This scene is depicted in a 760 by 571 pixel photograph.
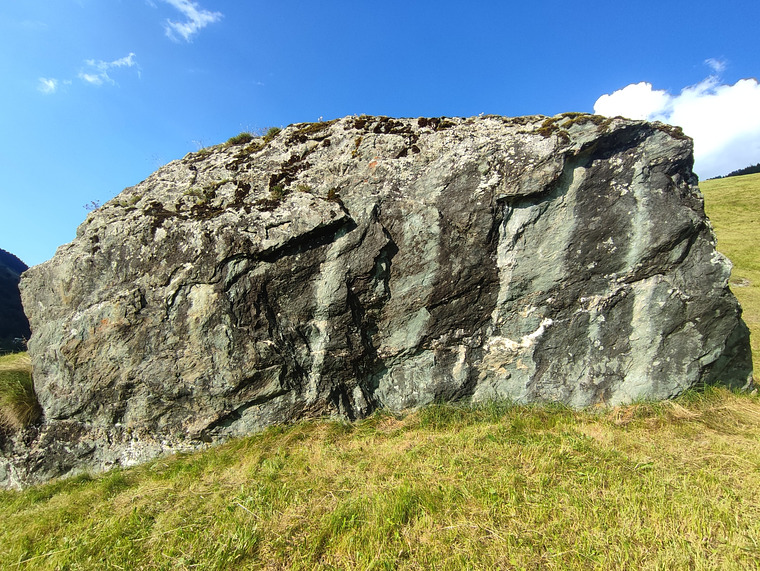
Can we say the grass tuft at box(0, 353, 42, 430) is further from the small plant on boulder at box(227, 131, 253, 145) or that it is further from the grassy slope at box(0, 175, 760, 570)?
the small plant on boulder at box(227, 131, 253, 145)

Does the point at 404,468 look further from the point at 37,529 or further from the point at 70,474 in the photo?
the point at 70,474

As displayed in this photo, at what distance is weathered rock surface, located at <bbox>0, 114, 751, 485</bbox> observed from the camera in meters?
6.52

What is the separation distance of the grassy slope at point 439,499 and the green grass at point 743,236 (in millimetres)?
8952

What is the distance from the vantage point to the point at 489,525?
3936mm

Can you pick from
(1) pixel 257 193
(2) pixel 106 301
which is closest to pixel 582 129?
(1) pixel 257 193

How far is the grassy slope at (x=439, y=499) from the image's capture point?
12.1ft

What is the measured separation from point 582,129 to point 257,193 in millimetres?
6367

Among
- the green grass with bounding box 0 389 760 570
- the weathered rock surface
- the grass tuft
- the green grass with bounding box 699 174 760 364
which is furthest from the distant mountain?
the green grass with bounding box 699 174 760 364

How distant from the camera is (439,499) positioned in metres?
4.38

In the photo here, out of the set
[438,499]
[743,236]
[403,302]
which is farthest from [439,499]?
[743,236]

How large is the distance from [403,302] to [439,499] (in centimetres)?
337

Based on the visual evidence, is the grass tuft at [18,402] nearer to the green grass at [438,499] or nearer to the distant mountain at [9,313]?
the green grass at [438,499]

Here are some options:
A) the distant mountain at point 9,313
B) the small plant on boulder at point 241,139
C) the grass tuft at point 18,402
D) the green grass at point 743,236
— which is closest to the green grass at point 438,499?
the grass tuft at point 18,402

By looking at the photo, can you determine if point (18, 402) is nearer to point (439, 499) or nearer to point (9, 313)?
point (439, 499)
